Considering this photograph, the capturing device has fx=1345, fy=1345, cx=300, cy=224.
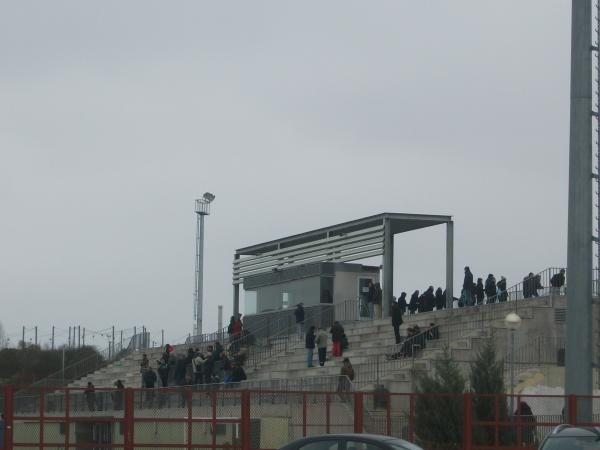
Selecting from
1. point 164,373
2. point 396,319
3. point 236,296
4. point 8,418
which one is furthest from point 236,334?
point 8,418

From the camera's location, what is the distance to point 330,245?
52.6m

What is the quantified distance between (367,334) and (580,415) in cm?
2031

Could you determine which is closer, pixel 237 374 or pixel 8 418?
pixel 8 418

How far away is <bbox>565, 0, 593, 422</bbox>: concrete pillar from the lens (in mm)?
25656

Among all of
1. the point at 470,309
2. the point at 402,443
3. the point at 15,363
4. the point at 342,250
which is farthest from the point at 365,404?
the point at 15,363

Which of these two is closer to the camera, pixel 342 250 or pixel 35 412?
pixel 35 412

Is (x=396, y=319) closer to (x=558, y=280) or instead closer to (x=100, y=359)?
(x=558, y=280)

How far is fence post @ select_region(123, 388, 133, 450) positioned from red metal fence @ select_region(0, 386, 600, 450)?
2 cm

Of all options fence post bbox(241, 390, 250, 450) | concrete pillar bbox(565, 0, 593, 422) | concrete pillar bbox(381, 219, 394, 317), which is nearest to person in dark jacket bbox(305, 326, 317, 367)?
concrete pillar bbox(381, 219, 394, 317)

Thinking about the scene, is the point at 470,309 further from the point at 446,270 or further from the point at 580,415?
the point at 580,415

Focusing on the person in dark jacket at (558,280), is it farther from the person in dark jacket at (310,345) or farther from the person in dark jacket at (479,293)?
the person in dark jacket at (310,345)

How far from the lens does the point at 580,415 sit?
2756cm

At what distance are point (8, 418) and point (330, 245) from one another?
28.1 metres

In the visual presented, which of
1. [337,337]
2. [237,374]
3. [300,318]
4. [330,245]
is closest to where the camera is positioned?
[237,374]
